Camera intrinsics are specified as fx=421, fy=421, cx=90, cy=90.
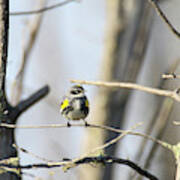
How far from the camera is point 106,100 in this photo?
13.0ft

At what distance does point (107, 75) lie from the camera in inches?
157

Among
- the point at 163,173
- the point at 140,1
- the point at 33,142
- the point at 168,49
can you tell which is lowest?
the point at 33,142

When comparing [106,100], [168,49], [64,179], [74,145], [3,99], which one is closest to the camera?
[3,99]

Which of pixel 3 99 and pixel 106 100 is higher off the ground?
pixel 3 99

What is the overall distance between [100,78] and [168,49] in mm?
1925

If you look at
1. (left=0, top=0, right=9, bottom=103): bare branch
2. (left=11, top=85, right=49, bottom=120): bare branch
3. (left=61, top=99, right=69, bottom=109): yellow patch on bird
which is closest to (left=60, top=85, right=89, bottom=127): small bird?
(left=61, top=99, right=69, bottom=109): yellow patch on bird

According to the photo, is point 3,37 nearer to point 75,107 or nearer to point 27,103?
point 27,103

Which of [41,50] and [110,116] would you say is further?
[41,50]

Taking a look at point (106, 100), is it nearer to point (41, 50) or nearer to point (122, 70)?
point (122, 70)

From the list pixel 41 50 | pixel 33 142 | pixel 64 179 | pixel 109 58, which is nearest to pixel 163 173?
pixel 64 179

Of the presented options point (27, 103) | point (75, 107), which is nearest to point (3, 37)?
point (27, 103)

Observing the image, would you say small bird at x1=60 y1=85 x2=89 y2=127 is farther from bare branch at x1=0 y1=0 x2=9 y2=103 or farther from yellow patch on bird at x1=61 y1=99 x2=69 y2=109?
bare branch at x1=0 y1=0 x2=9 y2=103

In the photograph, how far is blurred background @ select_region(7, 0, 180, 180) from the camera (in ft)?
13.0

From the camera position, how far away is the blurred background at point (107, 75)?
3975mm
